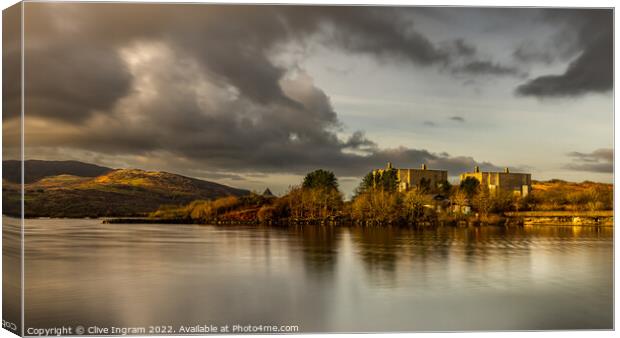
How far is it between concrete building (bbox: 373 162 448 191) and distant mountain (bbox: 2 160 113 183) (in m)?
5.95

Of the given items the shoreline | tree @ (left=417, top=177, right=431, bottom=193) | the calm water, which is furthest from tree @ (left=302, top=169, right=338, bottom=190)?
the shoreline

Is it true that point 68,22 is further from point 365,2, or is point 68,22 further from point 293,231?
point 293,231

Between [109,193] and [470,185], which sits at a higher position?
[470,185]

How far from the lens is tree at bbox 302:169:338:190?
47.7 ft

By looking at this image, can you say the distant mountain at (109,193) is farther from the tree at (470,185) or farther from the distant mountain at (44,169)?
the tree at (470,185)

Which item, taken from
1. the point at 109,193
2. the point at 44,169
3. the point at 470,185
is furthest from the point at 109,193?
the point at 470,185

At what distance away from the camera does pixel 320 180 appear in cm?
1567

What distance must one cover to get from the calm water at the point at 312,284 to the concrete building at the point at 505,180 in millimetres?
1457

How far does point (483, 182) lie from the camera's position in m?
15.2

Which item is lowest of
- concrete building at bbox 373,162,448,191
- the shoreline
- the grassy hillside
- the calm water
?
the calm water

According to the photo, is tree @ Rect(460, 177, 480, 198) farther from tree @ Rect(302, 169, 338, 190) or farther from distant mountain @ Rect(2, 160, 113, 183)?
distant mountain @ Rect(2, 160, 113, 183)

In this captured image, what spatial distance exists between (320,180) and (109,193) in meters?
4.94

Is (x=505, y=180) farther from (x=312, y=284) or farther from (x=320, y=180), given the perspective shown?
(x=312, y=284)

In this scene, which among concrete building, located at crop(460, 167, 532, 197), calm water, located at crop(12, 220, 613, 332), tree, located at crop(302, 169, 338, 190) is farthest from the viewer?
tree, located at crop(302, 169, 338, 190)
